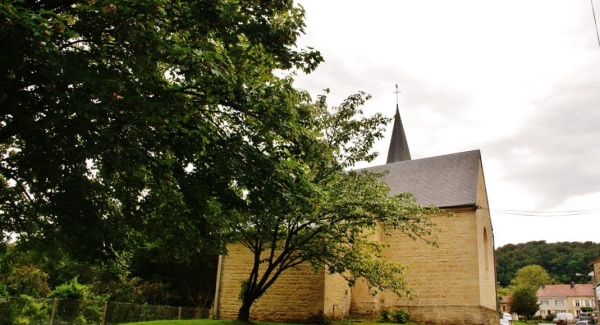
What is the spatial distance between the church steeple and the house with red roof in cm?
8280

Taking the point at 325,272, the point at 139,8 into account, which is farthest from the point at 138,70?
the point at 325,272

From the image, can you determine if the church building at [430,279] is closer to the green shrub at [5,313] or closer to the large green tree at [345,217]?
the large green tree at [345,217]

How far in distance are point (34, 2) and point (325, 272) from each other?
1475cm

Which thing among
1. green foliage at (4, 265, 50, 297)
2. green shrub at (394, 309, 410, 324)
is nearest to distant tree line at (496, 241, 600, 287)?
green shrub at (394, 309, 410, 324)

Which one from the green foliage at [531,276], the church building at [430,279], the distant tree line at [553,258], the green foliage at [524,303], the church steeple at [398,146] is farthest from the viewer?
the distant tree line at [553,258]

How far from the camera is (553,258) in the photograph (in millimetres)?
110750

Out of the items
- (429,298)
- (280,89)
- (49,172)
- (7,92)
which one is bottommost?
(429,298)

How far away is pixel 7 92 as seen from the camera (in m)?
7.02

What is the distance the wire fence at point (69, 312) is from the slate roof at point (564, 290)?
335 ft

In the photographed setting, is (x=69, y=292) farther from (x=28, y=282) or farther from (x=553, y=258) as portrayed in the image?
(x=553, y=258)

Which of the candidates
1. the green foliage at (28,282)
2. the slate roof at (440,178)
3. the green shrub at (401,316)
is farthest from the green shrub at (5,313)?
the slate roof at (440,178)

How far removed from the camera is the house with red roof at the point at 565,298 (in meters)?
95.8

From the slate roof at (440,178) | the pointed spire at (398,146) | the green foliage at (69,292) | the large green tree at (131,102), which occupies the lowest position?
the green foliage at (69,292)

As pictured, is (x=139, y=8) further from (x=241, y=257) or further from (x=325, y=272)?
(x=241, y=257)
